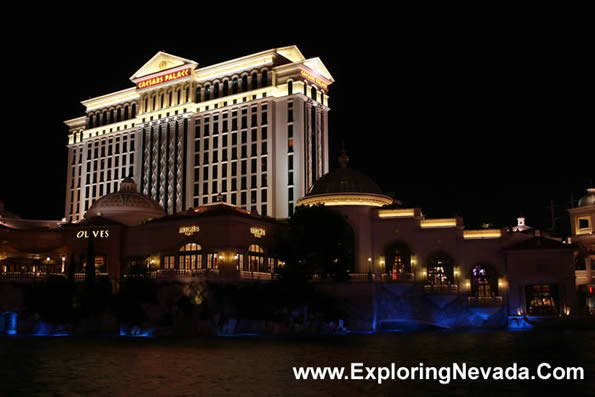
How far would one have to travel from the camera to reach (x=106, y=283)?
5478 centimetres

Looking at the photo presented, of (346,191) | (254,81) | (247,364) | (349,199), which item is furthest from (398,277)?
(254,81)

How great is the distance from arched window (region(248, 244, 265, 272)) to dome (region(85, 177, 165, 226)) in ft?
58.5

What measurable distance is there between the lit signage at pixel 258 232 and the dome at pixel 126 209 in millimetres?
17676

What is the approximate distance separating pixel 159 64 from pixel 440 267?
68142 mm

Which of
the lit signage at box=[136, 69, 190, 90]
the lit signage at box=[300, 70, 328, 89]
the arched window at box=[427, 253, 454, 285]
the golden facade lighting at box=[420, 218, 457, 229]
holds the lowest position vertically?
the arched window at box=[427, 253, 454, 285]

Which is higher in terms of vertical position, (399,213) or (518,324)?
(399,213)

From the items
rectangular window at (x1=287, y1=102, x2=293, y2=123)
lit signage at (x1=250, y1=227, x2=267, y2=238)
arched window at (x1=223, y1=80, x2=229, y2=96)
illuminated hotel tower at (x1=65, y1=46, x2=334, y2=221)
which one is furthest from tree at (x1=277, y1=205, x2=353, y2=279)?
arched window at (x1=223, y1=80, x2=229, y2=96)

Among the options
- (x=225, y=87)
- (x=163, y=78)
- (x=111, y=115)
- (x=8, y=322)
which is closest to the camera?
(x=8, y=322)

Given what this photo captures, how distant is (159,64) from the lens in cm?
11394

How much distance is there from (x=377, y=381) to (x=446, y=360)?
26.5 ft

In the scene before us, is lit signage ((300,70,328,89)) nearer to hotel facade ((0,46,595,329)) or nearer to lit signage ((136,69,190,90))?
lit signage ((136,69,190,90))

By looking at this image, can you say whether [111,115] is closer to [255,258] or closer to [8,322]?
[255,258]

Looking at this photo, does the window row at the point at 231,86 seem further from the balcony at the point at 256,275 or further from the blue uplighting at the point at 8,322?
the blue uplighting at the point at 8,322

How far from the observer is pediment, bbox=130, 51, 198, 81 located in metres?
111
